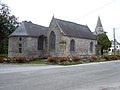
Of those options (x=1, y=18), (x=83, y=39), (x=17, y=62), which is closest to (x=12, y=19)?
(x=1, y=18)

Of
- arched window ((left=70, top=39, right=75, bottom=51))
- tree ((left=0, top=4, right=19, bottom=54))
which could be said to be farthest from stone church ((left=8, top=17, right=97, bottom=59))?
tree ((left=0, top=4, right=19, bottom=54))

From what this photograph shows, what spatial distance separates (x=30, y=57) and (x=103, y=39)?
35.9 m

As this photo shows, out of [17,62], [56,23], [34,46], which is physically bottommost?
[17,62]

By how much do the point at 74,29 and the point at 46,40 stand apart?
7.37m

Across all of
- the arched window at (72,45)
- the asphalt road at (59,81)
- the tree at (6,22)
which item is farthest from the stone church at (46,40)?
the asphalt road at (59,81)

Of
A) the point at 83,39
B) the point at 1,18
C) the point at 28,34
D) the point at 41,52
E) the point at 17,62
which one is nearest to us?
the point at 17,62

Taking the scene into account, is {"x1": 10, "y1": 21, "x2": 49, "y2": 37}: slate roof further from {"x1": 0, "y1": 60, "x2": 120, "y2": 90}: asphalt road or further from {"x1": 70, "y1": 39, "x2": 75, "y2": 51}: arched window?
{"x1": 0, "y1": 60, "x2": 120, "y2": 90}: asphalt road

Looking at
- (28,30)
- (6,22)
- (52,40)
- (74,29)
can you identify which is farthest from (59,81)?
(6,22)

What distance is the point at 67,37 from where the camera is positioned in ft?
149

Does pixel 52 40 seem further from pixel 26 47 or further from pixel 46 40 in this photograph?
pixel 26 47

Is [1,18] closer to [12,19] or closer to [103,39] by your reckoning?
[12,19]

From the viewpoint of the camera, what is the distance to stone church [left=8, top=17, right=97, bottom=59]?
4400 centimetres

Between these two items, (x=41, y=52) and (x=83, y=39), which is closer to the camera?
(x=41, y=52)

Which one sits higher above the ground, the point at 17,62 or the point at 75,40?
the point at 75,40
